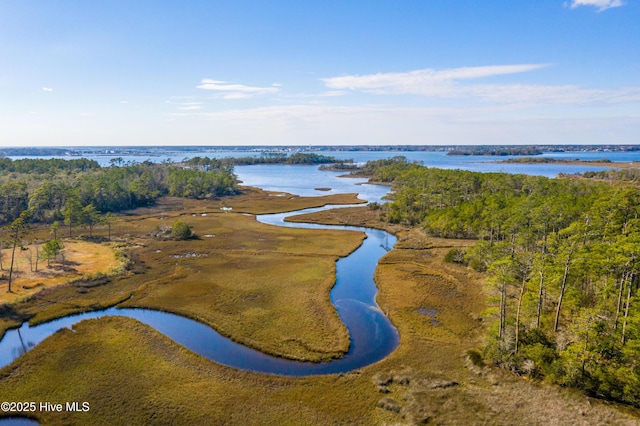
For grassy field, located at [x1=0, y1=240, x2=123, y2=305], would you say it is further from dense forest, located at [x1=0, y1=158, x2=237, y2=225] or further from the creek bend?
dense forest, located at [x1=0, y1=158, x2=237, y2=225]


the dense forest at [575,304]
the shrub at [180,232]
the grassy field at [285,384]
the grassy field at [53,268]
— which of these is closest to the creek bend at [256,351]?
the grassy field at [285,384]

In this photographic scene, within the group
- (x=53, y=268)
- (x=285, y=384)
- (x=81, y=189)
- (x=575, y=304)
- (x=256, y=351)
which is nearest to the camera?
(x=285, y=384)

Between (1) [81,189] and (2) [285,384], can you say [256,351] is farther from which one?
(1) [81,189]

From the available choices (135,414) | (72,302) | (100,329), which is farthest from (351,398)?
(72,302)

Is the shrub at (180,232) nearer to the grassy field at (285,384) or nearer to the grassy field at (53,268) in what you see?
the grassy field at (53,268)

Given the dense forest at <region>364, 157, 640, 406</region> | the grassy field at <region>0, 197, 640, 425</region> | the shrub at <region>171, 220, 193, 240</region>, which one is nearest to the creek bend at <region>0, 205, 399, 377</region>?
the grassy field at <region>0, 197, 640, 425</region>

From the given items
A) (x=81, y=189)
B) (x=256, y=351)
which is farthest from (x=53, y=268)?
(x=81, y=189)

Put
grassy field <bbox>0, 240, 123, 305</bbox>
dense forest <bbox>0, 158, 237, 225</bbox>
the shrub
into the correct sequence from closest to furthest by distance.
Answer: grassy field <bbox>0, 240, 123, 305</bbox>
the shrub
dense forest <bbox>0, 158, 237, 225</bbox>

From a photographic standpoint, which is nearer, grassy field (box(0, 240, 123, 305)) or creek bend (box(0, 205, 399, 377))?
creek bend (box(0, 205, 399, 377))

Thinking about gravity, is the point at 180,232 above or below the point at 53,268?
above

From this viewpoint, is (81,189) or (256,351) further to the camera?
(81,189)
